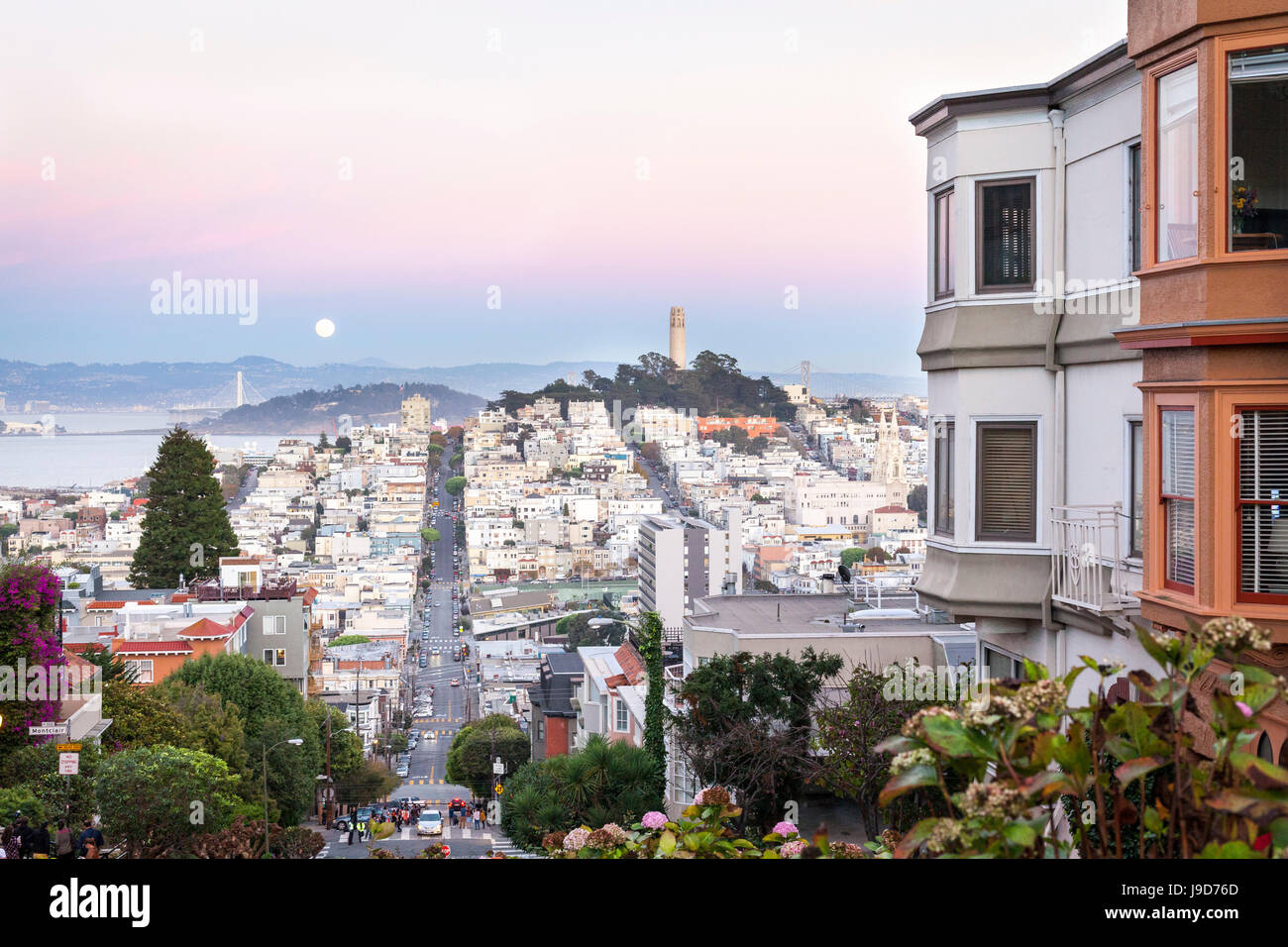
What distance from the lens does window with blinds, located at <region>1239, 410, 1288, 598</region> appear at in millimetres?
3951

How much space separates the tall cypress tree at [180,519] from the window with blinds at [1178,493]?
3068 centimetres

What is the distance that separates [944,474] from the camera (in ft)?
21.4

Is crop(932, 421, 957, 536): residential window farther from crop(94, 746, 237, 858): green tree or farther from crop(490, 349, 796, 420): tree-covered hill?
crop(490, 349, 796, 420): tree-covered hill

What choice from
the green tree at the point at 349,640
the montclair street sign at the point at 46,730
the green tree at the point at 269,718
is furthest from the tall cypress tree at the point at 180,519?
the green tree at the point at 349,640

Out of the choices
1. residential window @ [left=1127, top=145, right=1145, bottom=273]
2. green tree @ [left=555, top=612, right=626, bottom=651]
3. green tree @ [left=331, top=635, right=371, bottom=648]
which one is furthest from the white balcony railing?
green tree @ [left=331, top=635, right=371, bottom=648]

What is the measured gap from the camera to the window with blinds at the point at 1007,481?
6.20 meters

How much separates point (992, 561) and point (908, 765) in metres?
4.78

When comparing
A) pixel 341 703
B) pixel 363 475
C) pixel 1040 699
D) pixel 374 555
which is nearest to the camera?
pixel 1040 699

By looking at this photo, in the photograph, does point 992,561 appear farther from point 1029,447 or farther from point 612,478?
point 612,478

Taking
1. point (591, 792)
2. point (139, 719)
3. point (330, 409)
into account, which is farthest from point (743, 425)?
point (591, 792)

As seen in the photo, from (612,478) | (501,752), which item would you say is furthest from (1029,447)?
(612,478)

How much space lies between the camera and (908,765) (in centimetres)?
166

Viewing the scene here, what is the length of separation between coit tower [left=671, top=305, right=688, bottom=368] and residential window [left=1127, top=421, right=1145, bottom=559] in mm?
57159

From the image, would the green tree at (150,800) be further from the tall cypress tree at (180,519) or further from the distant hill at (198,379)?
the distant hill at (198,379)
